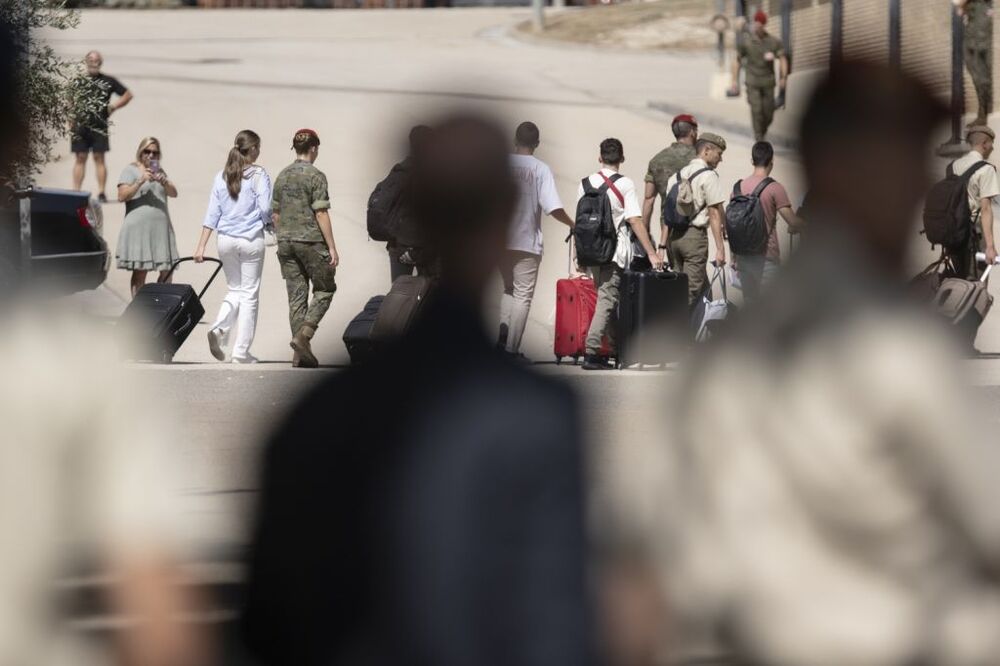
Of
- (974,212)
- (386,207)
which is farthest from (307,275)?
(974,212)

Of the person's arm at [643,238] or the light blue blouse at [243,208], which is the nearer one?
the person's arm at [643,238]

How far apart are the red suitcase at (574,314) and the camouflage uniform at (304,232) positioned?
1518mm

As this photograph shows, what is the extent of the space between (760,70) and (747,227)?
980cm

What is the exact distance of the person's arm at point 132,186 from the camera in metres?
14.2

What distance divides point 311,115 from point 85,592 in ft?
80.6

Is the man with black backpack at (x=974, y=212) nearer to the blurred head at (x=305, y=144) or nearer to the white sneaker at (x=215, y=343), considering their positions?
the blurred head at (x=305, y=144)

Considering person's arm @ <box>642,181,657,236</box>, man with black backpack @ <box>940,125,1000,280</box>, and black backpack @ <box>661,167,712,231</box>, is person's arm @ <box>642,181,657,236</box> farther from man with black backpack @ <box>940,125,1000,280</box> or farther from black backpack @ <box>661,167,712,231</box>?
man with black backpack @ <box>940,125,1000,280</box>

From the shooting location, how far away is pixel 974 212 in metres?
13.2

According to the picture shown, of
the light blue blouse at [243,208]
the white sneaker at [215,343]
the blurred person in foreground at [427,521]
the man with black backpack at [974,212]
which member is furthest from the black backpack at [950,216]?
the blurred person in foreground at [427,521]

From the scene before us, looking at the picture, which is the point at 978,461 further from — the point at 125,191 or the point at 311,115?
the point at 311,115

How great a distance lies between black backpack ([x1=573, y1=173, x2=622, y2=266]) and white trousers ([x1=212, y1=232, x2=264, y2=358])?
2.16 meters

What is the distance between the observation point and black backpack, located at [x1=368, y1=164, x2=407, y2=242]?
1192 centimetres

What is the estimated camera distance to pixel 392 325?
34.5 ft

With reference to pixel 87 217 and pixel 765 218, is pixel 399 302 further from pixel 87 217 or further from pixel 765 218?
pixel 87 217
